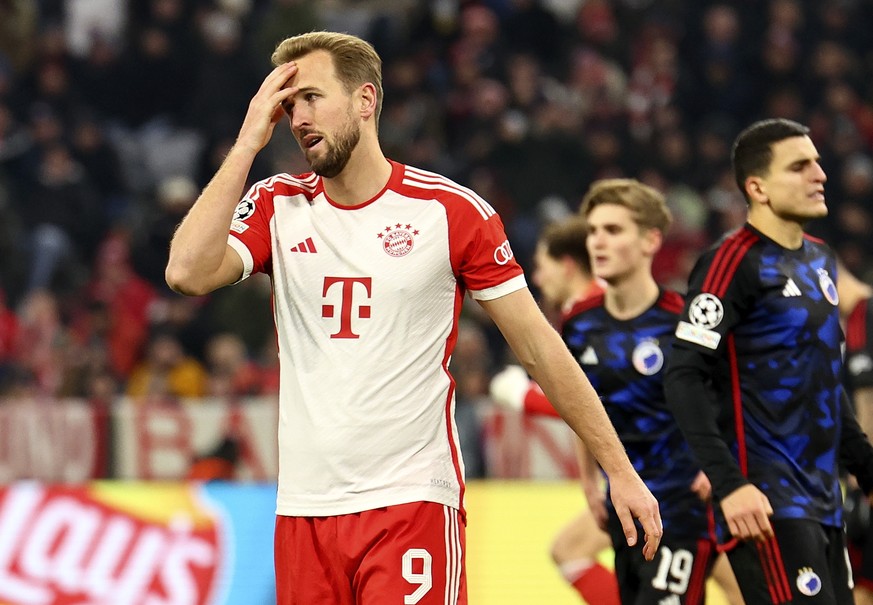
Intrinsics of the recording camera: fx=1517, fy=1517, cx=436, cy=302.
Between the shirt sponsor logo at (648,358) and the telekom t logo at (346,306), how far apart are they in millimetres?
2170

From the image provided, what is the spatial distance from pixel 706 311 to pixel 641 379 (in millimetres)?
1014

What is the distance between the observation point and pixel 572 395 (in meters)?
4.29

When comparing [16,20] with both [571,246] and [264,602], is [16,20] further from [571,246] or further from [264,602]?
[571,246]

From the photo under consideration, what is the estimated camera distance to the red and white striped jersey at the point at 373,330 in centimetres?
430

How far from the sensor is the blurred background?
11.5 m

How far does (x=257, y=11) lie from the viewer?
54.5 ft

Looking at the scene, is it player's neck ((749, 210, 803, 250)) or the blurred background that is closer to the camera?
player's neck ((749, 210, 803, 250))

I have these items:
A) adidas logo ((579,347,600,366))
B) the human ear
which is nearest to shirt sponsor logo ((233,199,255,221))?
the human ear

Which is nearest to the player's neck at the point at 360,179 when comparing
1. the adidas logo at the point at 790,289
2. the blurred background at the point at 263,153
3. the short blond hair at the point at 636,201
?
the adidas logo at the point at 790,289

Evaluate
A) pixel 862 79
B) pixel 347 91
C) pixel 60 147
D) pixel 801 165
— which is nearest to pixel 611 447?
pixel 347 91

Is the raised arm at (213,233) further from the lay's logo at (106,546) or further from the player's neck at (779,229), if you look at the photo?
the lay's logo at (106,546)

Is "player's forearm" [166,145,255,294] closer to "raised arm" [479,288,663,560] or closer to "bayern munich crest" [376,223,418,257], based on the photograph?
"bayern munich crest" [376,223,418,257]

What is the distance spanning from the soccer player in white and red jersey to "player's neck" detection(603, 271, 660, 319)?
6.69 ft

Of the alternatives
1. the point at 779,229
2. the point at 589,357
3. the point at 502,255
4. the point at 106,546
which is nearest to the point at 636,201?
the point at 589,357
